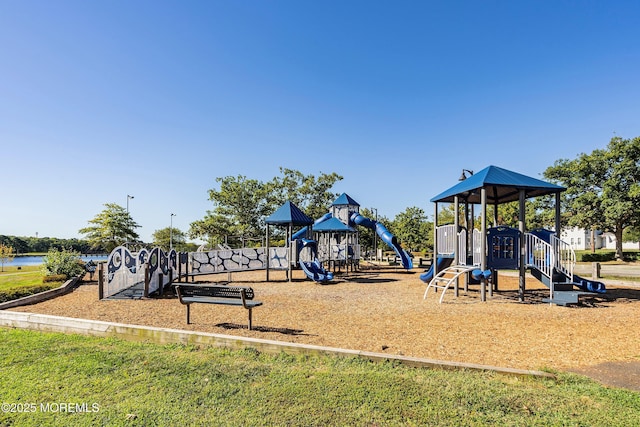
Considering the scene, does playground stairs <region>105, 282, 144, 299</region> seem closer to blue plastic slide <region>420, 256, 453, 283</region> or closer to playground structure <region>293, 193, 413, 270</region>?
playground structure <region>293, 193, 413, 270</region>

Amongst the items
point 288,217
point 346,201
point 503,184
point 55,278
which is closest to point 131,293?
point 55,278

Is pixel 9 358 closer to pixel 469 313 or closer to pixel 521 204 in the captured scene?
pixel 469 313

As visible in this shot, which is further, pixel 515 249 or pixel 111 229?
pixel 111 229

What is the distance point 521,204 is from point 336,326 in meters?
8.10

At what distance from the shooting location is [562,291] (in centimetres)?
1057

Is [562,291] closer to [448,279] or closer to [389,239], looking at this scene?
[448,279]

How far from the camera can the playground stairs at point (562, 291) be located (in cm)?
1020

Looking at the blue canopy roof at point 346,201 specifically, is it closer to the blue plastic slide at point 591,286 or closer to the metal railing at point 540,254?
the metal railing at point 540,254

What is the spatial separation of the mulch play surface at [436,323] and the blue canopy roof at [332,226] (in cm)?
836

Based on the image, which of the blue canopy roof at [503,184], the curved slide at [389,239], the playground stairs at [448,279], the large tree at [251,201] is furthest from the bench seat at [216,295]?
the large tree at [251,201]

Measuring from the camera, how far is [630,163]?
103 ft

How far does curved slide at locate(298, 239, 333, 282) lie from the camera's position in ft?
52.9

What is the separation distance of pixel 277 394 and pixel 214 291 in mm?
3924

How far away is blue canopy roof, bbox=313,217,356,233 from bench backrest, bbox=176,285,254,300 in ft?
45.8
